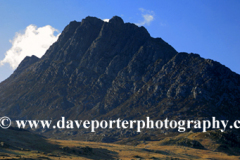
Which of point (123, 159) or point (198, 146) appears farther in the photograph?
point (198, 146)

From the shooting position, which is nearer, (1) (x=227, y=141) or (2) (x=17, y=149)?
(2) (x=17, y=149)

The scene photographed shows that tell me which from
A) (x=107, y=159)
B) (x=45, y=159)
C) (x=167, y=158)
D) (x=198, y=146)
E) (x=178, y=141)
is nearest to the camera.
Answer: (x=45, y=159)

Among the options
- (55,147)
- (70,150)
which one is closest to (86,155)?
(70,150)

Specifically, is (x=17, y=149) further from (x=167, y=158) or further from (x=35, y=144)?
(x=167, y=158)

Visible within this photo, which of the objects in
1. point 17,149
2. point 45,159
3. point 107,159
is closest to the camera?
point 45,159

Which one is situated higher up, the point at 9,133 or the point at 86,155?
the point at 9,133

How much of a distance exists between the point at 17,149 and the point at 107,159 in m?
32.5

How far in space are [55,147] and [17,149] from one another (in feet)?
59.0

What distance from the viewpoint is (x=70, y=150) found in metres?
98.1

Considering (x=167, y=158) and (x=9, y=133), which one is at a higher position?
(x=9, y=133)

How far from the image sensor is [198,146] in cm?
14900

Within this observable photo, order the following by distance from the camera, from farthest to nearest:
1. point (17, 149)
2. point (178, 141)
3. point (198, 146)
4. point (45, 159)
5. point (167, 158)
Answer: point (178, 141) → point (198, 146) → point (167, 158) → point (17, 149) → point (45, 159)

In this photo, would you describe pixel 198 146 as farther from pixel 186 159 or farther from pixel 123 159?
pixel 123 159

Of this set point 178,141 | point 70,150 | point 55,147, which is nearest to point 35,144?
point 55,147
